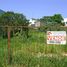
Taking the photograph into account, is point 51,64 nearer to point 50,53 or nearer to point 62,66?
point 62,66

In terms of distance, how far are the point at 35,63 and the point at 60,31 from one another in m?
1.43

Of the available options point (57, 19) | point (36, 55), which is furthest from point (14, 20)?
point (57, 19)

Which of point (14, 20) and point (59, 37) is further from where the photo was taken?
point (14, 20)

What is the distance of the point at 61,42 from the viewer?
28.9ft

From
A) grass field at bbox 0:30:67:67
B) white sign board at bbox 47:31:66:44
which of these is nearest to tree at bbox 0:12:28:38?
grass field at bbox 0:30:67:67

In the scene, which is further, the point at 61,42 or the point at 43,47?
the point at 43,47

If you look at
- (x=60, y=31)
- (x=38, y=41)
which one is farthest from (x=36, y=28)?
(x=60, y=31)

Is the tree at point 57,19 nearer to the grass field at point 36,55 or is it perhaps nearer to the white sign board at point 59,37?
the grass field at point 36,55

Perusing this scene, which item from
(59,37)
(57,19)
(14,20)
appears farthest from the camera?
(57,19)

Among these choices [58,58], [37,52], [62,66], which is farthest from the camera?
[37,52]

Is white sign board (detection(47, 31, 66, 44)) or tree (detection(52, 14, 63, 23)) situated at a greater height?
tree (detection(52, 14, 63, 23))

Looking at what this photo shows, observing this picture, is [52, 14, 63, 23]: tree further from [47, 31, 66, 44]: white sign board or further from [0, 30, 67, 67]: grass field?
[47, 31, 66, 44]: white sign board

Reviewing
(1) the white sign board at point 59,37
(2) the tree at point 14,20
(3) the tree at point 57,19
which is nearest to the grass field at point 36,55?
(1) the white sign board at point 59,37

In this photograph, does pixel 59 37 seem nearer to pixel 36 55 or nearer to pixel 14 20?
pixel 36 55
